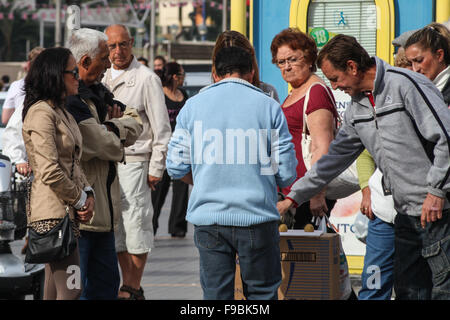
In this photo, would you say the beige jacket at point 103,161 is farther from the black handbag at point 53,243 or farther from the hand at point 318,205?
the hand at point 318,205

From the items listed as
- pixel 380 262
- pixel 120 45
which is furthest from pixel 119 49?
pixel 380 262

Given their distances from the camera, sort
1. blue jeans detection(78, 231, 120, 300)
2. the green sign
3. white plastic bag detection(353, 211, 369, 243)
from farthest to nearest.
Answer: the green sign < white plastic bag detection(353, 211, 369, 243) < blue jeans detection(78, 231, 120, 300)

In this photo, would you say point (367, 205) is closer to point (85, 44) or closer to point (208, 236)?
point (208, 236)

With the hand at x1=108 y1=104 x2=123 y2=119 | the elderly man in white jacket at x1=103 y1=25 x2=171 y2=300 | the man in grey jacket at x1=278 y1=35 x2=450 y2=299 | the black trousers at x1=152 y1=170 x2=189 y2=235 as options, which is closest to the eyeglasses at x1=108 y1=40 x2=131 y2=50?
the elderly man in white jacket at x1=103 y1=25 x2=171 y2=300

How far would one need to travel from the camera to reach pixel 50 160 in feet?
15.3

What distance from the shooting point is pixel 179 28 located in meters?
98.0

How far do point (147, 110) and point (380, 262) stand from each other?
246 cm

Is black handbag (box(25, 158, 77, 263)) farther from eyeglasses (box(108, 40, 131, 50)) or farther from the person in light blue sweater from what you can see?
eyeglasses (box(108, 40, 131, 50))

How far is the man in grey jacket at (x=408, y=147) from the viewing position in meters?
4.14

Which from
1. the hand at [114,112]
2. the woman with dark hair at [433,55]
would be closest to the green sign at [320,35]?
the hand at [114,112]

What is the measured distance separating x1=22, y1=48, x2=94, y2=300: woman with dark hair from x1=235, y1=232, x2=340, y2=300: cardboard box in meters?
0.94

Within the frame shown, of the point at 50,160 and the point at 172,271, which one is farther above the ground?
the point at 50,160

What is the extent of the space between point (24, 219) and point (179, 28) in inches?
3654

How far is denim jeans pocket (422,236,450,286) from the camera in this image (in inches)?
167
